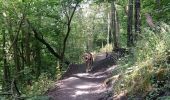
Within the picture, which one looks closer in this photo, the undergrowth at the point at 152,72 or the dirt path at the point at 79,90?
the undergrowth at the point at 152,72

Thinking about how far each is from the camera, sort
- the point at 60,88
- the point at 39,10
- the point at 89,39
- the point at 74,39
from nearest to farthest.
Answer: the point at 60,88, the point at 39,10, the point at 74,39, the point at 89,39

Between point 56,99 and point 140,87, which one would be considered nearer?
point 140,87

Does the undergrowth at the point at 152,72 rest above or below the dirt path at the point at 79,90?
above

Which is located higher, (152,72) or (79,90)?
(152,72)

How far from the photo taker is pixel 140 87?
30.5 ft

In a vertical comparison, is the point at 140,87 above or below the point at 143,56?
below

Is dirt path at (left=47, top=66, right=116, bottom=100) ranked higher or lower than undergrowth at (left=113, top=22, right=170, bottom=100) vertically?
lower

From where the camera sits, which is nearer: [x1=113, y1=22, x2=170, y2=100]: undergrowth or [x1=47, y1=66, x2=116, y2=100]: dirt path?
[x1=113, y1=22, x2=170, y2=100]: undergrowth

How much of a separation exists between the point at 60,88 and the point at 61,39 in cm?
1687

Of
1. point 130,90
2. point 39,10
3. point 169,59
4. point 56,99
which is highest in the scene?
point 39,10

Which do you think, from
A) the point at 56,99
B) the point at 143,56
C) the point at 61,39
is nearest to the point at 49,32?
the point at 61,39

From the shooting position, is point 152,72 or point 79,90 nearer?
point 152,72

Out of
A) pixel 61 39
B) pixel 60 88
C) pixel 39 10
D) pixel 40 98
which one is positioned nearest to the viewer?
pixel 40 98

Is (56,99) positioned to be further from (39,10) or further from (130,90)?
(39,10)
